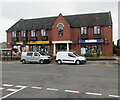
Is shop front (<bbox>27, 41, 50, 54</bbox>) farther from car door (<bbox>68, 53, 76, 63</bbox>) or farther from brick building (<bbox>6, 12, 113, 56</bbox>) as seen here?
car door (<bbox>68, 53, 76, 63</bbox>)

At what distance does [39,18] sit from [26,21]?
12.6ft

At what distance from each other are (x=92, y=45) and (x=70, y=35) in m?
5.11

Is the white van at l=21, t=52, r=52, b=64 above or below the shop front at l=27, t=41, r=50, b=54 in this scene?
below

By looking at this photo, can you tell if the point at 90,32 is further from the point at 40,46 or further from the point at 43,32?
the point at 40,46

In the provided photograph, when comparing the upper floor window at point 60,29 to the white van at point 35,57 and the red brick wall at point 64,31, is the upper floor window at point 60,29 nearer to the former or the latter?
the red brick wall at point 64,31

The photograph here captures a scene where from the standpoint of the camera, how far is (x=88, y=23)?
1182 inches

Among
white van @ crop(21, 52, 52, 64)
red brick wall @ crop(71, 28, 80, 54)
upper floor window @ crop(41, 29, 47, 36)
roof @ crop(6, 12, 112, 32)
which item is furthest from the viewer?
upper floor window @ crop(41, 29, 47, 36)

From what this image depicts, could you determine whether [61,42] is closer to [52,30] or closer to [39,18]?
[52,30]

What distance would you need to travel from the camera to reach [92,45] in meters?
29.4

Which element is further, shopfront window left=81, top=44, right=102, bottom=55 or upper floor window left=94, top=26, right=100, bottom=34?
upper floor window left=94, top=26, right=100, bottom=34

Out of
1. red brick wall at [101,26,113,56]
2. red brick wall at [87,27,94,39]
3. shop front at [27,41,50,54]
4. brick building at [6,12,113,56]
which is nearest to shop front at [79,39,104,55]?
brick building at [6,12,113,56]

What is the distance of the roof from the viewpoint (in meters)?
29.5

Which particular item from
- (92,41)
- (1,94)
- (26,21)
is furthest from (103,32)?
(1,94)

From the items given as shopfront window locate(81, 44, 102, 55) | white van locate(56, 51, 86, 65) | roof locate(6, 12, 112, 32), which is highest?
roof locate(6, 12, 112, 32)
